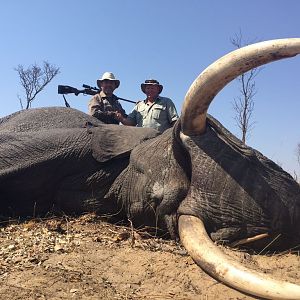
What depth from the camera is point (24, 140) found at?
5.09 m

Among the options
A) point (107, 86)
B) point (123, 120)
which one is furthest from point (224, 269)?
point (107, 86)

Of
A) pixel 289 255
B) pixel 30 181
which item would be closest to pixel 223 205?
pixel 289 255

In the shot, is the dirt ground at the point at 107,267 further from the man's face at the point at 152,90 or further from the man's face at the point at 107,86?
the man's face at the point at 152,90

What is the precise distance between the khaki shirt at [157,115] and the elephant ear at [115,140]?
3.70 m

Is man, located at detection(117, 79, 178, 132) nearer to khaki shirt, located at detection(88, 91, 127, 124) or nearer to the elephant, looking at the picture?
khaki shirt, located at detection(88, 91, 127, 124)

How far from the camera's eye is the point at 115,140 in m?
5.04

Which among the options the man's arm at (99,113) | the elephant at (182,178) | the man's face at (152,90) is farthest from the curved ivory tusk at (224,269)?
the man's face at (152,90)

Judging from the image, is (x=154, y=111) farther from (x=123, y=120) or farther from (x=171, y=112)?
(x=123, y=120)

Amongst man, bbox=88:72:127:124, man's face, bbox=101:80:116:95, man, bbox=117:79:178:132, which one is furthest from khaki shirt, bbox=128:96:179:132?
man's face, bbox=101:80:116:95

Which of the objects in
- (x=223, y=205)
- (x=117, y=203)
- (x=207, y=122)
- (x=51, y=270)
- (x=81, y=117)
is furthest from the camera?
(x=81, y=117)

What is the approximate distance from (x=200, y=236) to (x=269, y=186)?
66 cm

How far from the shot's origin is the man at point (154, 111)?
9000mm

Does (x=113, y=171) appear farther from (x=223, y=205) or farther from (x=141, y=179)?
(x=223, y=205)

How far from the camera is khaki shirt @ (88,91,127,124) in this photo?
309 inches
